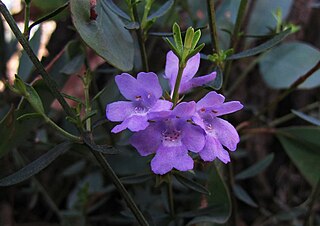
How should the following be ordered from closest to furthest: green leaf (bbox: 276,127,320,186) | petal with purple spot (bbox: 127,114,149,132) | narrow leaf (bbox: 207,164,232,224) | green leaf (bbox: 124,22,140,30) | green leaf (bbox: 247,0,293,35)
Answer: petal with purple spot (bbox: 127,114,149,132), green leaf (bbox: 124,22,140,30), narrow leaf (bbox: 207,164,232,224), green leaf (bbox: 276,127,320,186), green leaf (bbox: 247,0,293,35)

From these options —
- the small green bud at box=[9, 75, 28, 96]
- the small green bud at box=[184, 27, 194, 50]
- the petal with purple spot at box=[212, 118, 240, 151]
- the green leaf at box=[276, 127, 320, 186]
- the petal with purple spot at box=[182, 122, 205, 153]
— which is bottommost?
the green leaf at box=[276, 127, 320, 186]

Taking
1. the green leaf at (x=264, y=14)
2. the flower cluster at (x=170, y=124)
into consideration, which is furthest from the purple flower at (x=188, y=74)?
the green leaf at (x=264, y=14)

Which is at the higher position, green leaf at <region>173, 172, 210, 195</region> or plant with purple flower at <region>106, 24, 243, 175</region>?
plant with purple flower at <region>106, 24, 243, 175</region>

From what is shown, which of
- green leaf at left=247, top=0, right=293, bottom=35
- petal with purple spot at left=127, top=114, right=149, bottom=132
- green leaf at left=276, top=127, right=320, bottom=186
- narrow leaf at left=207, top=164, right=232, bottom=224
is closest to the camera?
petal with purple spot at left=127, top=114, right=149, bottom=132

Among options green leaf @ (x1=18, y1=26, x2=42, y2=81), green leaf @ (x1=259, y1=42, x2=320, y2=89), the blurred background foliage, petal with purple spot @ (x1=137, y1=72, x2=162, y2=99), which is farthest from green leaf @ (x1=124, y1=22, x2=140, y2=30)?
green leaf @ (x1=259, y1=42, x2=320, y2=89)

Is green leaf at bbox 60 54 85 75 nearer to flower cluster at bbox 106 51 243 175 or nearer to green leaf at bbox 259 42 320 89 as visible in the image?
flower cluster at bbox 106 51 243 175

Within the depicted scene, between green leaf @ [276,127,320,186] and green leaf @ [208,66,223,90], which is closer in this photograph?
green leaf @ [208,66,223,90]

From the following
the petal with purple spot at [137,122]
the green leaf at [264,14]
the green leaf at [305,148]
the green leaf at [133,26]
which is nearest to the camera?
the petal with purple spot at [137,122]

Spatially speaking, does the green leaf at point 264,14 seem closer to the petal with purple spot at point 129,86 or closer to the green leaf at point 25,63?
the green leaf at point 25,63
